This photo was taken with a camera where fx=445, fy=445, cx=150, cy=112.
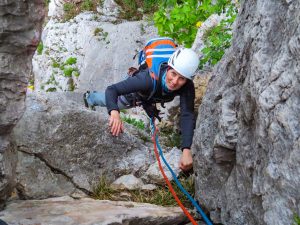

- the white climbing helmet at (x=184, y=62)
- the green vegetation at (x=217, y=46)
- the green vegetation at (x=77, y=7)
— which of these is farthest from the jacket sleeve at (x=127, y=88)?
the green vegetation at (x=77, y=7)

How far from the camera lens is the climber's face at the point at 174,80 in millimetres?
5406

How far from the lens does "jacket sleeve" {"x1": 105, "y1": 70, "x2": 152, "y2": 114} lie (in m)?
5.51

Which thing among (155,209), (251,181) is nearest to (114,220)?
(155,209)

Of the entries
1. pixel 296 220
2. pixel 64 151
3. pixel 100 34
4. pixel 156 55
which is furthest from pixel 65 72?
pixel 296 220

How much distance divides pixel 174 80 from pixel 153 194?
1.38 meters

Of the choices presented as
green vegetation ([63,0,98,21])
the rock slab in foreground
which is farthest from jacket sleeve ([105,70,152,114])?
green vegetation ([63,0,98,21])

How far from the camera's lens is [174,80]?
5.39 m

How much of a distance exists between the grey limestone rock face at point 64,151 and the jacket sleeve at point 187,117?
2.10 ft

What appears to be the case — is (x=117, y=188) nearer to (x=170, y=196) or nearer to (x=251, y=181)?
(x=170, y=196)

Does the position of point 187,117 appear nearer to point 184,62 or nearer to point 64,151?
point 184,62

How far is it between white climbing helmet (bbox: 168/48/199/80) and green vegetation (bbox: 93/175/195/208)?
4.17 ft

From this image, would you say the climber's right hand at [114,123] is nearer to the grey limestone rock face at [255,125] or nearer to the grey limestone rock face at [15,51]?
the grey limestone rock face at [255,125]

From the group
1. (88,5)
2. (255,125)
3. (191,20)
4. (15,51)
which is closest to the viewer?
(255,125)

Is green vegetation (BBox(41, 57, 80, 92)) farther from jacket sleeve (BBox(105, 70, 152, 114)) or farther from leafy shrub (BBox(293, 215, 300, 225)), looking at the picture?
leafy shrub (BBox(293, 215, 300, 225))
